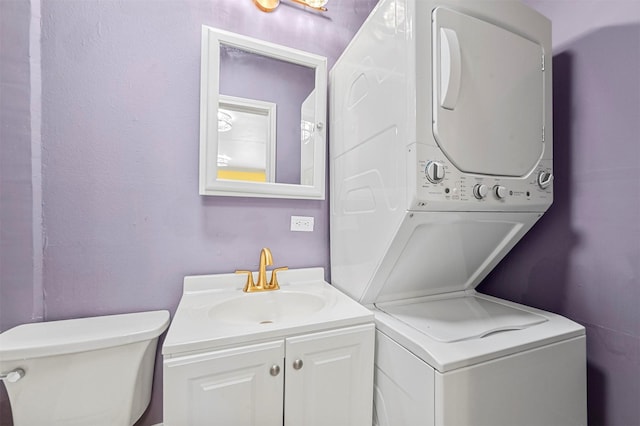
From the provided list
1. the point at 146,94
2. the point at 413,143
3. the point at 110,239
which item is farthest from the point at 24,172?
the point at 413,143

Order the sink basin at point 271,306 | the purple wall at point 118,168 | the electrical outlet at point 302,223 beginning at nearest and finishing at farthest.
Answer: the purple wall at point 118,168, the sink basin at point 271,306, the electrical outlet at point 302,223

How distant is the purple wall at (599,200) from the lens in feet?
3.71

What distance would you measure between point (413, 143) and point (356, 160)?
0.47 meters

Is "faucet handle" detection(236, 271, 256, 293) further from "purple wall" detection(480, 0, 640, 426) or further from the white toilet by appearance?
"purple wall" detection(480, 0, 640, 426)

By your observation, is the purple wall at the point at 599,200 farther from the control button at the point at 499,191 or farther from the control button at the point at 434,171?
the control button at the point at 434,171

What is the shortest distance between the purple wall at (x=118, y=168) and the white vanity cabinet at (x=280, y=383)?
0.66 meters

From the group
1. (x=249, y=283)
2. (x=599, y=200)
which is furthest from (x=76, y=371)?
(x=599, y=200)

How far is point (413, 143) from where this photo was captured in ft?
3.26

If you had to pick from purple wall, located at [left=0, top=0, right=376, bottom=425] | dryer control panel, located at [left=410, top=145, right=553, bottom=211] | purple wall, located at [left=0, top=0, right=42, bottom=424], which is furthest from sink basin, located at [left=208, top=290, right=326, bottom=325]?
purple wall, located at [left=0, top=0, right=42, bottom=424]

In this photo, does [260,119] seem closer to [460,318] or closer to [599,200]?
[460,318]

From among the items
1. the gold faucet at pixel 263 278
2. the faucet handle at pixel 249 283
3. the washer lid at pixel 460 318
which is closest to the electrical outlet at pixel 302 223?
the gold faucet at pixel 263 278

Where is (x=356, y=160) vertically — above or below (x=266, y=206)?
above

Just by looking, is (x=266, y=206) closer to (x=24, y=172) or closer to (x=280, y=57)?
(x=280, y=57)

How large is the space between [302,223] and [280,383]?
0.91 metres
